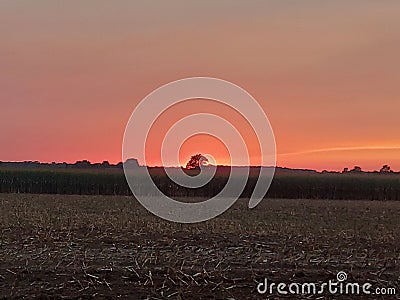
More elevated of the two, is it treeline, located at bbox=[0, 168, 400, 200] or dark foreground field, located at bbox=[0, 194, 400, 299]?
treeline, located at bbox=[0, 168, 400, 200]

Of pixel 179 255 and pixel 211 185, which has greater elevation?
pixel 211 185

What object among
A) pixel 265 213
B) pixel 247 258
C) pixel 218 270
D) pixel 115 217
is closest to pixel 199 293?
pixel 218 270

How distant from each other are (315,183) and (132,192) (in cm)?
1654

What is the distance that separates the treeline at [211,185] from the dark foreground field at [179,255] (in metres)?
27.8

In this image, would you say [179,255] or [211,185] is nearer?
[179,255]

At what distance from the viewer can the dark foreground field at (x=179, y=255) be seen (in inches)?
455

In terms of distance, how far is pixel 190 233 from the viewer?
20250 mm

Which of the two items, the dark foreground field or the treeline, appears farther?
the treeline

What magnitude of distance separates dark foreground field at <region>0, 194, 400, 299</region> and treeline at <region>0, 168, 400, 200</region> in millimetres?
27809

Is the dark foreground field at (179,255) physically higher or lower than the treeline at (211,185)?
lower

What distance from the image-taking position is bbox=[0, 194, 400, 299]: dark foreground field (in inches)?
455

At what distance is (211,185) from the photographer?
53.1 m

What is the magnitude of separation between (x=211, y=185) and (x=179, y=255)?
37.7 meters

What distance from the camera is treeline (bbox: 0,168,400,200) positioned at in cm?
5438
